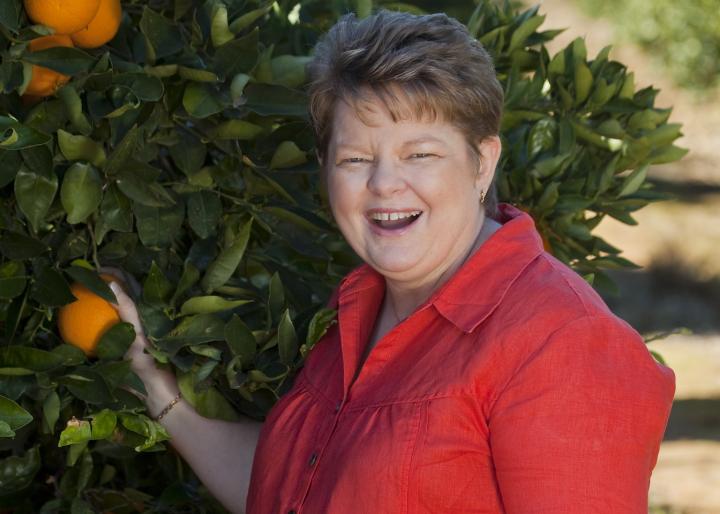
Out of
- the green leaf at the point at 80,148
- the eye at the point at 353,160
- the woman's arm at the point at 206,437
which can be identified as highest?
the eye at the point at 353,160

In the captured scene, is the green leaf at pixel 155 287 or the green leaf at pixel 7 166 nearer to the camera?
the green leaf at pixel 7 166

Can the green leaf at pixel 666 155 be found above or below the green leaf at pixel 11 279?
above

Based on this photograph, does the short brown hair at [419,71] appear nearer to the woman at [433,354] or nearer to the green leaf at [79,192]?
the woman at [433,354]

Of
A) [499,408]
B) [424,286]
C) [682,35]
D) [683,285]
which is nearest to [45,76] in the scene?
[424,286]

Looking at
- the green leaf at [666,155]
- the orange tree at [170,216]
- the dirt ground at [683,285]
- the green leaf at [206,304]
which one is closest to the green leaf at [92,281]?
the orange tree at [170,216]

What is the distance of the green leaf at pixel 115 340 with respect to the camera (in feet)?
5.15

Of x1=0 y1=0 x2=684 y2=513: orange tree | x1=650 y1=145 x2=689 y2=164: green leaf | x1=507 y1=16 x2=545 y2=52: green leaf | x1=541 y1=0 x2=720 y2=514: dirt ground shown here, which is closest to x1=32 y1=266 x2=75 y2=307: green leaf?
x1=0 y1=0 x2=684 y2=513: orange tree

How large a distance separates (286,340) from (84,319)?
0.27 meters

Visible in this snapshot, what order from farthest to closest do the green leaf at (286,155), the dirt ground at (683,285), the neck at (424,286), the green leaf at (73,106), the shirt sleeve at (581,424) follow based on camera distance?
the dirt ground at (683,285) < the green leaf at (286,155) < the neck at (424,286) < the green leaf at (73,106) < the shirt sleeve at (581,424)

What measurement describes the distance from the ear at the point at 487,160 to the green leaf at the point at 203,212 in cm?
37

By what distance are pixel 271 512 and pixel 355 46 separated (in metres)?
0.62

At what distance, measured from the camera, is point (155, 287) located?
1597mm

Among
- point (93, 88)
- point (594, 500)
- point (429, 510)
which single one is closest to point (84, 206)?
point (93, 88)

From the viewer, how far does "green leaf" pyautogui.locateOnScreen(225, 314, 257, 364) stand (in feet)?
5.19
